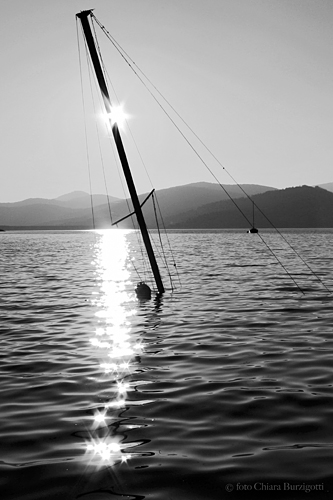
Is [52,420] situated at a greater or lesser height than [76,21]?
lesser

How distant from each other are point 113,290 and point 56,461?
25.6m

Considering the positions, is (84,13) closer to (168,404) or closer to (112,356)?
(112,356)

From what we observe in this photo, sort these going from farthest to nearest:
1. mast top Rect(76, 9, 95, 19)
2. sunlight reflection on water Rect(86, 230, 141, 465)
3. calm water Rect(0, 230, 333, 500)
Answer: mast top Rect(76, 9, 95, 19) < sunlight reflection on water Rect(86, 230, 141, 465) < calm water Rect(0, 230, 333, 500)

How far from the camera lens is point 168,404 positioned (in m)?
10.2

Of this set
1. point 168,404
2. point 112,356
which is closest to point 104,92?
point 112,356

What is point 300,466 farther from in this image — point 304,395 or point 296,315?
point 296,315

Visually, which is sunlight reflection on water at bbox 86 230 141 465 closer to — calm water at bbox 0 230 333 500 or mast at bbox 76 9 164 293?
calm water at bbox 0 230 333 500

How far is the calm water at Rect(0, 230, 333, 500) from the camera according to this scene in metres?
7.10

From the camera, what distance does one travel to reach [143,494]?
22.1 feet

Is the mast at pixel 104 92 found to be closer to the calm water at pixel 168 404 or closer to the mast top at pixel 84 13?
the mast top at pixel 84 13

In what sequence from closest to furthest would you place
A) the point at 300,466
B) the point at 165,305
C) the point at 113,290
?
the point at 300,466 → the point at 165,305 → the point at 113,290

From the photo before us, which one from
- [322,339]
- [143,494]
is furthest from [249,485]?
[322,339]

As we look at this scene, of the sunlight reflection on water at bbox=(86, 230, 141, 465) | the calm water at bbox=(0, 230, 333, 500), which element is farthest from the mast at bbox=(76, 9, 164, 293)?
the calm water at bbox=(0, 230, 333, 500)

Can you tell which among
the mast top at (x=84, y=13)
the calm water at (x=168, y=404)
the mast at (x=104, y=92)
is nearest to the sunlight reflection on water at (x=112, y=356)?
the calm water at (x=168, y=404)
